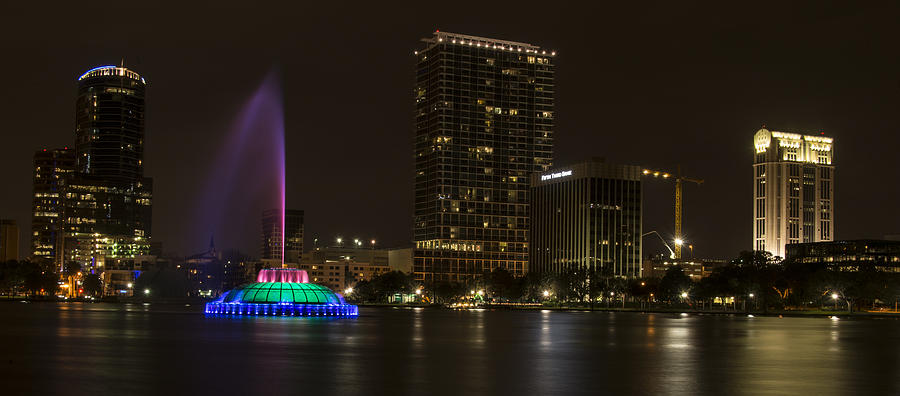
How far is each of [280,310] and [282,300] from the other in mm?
5837

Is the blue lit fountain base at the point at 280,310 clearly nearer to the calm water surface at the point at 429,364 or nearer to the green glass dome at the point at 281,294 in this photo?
the green glass dome at the point at 281,294

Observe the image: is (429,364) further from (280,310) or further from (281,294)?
(281,294)

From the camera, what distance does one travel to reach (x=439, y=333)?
256 feet

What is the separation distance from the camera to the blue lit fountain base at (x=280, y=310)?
4756 inches

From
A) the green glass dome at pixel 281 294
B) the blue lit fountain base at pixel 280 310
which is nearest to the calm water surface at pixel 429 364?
the blue lit fountain base at pixel 280 310

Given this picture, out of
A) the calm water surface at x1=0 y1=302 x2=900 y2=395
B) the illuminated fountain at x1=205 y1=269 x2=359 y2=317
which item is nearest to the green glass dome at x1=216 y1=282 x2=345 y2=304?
the illuminated fountain at x1=205 y1=269 x2=359 y2=317

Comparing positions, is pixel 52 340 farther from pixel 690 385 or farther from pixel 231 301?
pixel 231 301

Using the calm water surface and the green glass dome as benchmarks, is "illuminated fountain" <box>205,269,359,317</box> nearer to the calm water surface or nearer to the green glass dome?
the green glass dome

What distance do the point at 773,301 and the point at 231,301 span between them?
112409 millimetres

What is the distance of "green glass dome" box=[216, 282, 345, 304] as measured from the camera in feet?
416

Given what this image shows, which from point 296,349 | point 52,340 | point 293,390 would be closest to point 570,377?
point 293,390

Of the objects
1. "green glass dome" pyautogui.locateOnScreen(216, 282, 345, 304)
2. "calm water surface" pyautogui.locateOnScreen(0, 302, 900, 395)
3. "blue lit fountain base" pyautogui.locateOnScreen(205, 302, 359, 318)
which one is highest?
"calm water surface" pyautogui.locateOnScreen(0, 302, 900, 395)

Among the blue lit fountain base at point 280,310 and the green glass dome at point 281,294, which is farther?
the green glass dome at point 281,294

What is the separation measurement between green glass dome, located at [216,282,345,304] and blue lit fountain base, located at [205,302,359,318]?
115 inches
